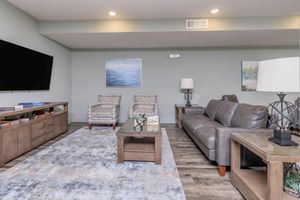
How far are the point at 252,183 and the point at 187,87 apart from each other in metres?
3.72

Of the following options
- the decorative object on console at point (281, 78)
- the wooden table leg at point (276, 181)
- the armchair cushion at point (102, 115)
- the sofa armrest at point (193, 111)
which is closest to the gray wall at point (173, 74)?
the armchair cushion at point (102, 115)

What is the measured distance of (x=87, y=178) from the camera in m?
2.27

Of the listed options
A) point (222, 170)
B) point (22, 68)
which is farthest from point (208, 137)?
point (22, 68)

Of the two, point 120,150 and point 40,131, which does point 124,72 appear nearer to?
→ point 40,131

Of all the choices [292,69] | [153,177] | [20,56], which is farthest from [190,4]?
[20,56]

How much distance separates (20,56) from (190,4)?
10.4ft

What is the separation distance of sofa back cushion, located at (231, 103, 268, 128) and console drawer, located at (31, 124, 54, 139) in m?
3.28

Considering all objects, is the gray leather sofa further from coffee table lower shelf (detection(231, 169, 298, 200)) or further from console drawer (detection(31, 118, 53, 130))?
console drawer (detection(31, 118, 53, 130))

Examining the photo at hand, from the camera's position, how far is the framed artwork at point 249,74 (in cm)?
586

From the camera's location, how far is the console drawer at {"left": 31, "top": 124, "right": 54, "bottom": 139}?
11.0 ft

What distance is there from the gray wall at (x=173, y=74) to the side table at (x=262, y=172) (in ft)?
12.9

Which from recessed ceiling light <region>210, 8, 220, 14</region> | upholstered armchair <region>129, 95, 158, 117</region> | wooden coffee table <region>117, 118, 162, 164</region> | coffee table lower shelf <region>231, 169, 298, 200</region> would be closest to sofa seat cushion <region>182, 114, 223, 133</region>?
wooden coffee table <region>117, 118, 162, 164</region>

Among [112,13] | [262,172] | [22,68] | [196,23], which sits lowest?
[262,172]

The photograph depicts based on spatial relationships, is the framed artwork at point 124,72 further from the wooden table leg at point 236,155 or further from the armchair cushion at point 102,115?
the wooden table leg at point 236,155
